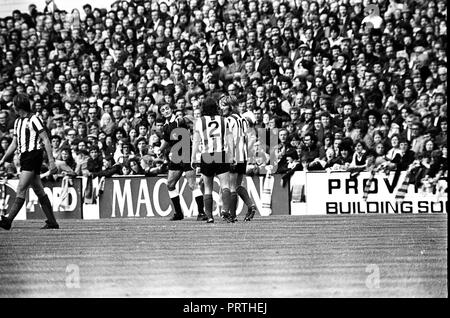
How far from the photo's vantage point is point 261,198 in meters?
14.0

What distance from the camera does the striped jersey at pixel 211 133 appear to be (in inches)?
477

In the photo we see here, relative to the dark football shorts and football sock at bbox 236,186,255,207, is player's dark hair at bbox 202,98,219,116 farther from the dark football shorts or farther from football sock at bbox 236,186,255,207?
the dark football shorts

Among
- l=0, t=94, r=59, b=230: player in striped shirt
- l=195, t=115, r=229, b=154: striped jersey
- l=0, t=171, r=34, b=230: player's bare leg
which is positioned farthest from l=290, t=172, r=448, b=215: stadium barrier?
l=0, t=171, r=34, b=230: player's bare leg

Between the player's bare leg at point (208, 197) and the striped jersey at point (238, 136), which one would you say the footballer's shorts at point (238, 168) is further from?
the player's bare leg at point (208, 197)

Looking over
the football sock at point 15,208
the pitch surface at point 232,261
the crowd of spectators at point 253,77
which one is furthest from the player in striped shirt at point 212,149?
the football sock at point 15,208

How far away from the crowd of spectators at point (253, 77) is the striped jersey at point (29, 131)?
6.98 ft

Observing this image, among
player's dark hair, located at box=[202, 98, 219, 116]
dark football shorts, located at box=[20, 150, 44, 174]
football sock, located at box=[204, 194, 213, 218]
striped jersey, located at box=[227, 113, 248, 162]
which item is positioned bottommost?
football sock, located at box=[204, 194, 213, 218]

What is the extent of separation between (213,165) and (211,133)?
1.38ft

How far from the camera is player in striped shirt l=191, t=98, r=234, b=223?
39.4ft

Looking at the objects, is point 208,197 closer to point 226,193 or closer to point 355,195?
→ point 226,193

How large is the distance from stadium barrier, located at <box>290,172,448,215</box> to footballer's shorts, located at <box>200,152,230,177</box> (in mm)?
1968

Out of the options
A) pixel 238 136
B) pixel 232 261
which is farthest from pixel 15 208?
pixel 232 261

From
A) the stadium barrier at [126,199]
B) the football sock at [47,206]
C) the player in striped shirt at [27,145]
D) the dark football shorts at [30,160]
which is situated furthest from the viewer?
the stadium barrier at [126,199]

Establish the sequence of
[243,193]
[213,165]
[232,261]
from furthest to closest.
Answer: [243,193] → [213,165] → [232,261]
